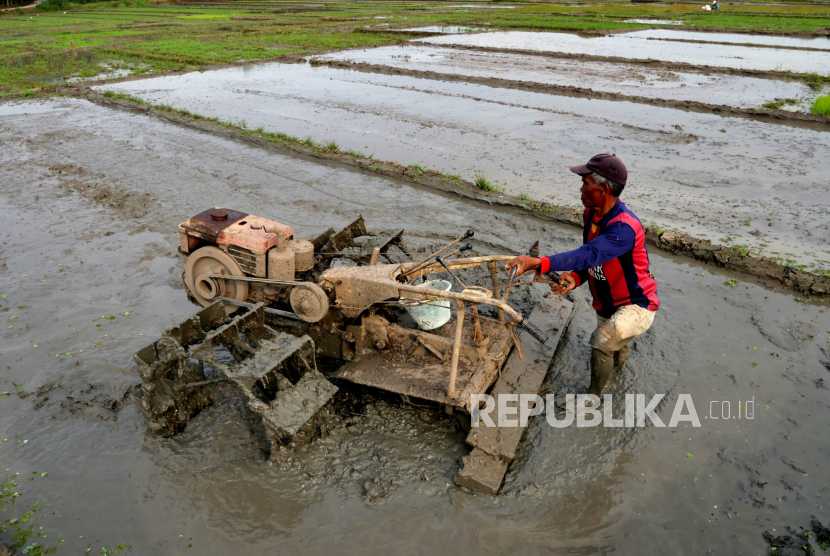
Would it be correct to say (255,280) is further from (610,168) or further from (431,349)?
(610,168)

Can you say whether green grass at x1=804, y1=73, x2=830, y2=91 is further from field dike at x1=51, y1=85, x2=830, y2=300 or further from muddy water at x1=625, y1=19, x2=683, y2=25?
muddy water at x1=625, y1=19, x2=683, y2=25

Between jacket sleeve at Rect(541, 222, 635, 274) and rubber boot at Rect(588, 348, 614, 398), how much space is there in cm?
80

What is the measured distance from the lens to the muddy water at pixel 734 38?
26.0m

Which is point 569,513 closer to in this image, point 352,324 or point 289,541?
point 289,541

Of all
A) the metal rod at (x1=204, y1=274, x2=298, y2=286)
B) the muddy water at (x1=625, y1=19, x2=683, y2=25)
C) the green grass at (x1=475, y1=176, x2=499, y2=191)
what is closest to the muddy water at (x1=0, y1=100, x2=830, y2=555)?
the metal rod at (x1=204, y1=274, x2=298, y2=286)

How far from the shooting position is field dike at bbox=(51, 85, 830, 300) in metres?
6.46

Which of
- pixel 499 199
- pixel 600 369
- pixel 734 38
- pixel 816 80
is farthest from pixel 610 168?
pixel 734 38

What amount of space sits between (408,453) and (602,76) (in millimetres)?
18579

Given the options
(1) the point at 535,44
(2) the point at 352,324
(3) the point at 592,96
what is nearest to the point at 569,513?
(2) the point at 352,324

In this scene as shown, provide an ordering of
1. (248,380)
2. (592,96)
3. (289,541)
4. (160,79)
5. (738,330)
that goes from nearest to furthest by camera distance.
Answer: (289,541) → (248,380) → (738,330) → (592,96) → (160,79)

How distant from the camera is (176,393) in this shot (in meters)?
4.15

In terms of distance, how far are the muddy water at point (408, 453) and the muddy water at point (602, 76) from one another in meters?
12.3

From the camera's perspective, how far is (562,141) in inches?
464

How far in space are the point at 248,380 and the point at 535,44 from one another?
88.2 feet
